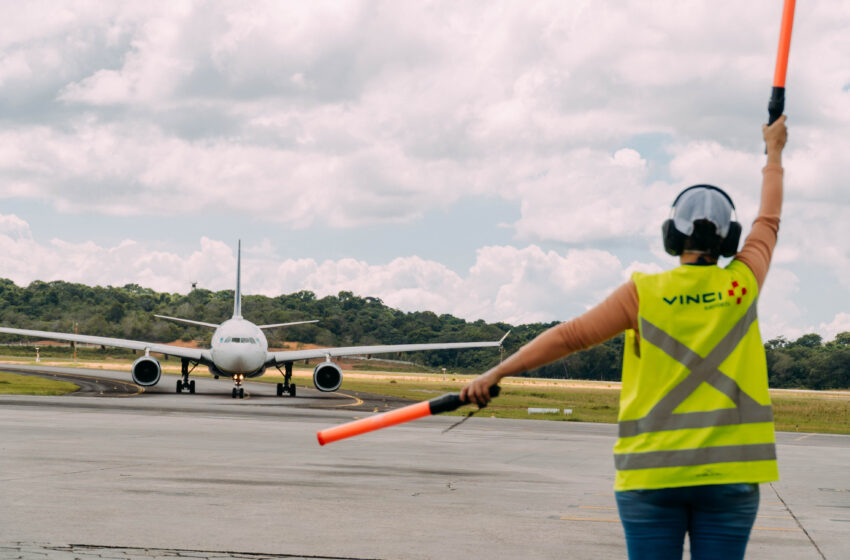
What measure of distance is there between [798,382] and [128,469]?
372 feet

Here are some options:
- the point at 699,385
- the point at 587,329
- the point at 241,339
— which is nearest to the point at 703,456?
the point at 699,385

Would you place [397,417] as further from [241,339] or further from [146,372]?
[146,372]

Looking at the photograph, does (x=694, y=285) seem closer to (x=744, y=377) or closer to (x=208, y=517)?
(x=744, y=377)

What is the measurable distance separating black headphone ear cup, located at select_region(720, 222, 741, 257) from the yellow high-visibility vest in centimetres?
17

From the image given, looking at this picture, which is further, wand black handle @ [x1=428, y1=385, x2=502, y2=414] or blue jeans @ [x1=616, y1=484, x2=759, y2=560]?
wand black handle @ [x1=428, y1=385, x2=502, y2=414]

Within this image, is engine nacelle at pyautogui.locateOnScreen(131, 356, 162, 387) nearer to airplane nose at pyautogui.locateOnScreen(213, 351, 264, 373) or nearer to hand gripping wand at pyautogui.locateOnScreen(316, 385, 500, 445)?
airplane nose at pyautogui.locateOnScreen(213, 351, 264, 373)

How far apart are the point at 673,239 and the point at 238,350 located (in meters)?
36.1

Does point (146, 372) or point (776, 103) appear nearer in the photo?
point (776, 103)

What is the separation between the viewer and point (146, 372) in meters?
39.7

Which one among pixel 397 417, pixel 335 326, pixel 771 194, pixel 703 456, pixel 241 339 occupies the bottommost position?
pixel 703 456

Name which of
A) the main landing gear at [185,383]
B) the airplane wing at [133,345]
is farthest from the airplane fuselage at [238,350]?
the main landing gear at [185,383]

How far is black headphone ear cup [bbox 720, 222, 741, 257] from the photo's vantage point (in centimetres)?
392

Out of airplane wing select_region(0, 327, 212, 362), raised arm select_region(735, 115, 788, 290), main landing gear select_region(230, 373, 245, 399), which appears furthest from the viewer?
airplane wing select_region(0, 327, 212, 362)

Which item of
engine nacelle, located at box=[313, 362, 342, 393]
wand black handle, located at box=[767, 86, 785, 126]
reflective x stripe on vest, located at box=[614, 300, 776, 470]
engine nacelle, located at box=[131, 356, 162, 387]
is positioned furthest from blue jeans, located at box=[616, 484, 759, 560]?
engine nacelle, located at box=[131, 356, 162, 387]
